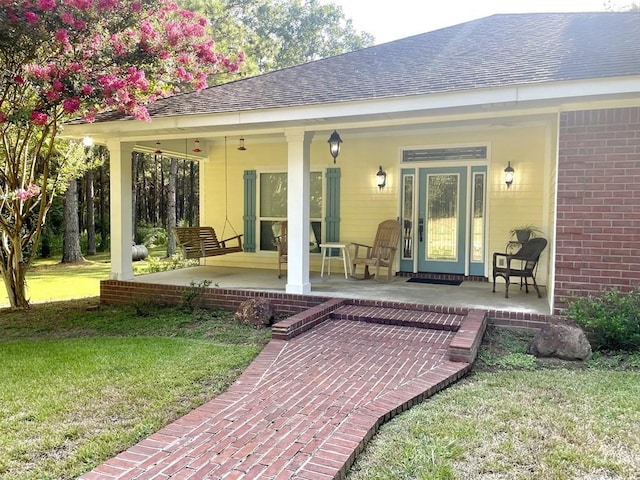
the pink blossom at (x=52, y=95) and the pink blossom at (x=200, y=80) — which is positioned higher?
the pink blossom at (x=200, y=80)

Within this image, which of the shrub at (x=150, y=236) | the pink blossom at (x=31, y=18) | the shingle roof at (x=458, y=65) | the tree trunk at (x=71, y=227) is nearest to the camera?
the shingle roof at (x=458, y=65)

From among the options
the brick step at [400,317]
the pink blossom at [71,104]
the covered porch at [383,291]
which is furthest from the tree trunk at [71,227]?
the brick step at [400,317]

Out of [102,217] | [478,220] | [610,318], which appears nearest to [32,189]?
→ [478,220]

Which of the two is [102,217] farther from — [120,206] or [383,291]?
[383,291]

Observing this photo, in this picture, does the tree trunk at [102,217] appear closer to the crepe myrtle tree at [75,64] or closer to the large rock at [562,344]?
the crepe myrtle tree at [75,64]

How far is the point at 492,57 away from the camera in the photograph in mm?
6027

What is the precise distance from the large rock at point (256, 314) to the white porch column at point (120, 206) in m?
2.65

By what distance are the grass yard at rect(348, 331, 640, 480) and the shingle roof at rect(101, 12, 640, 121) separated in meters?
2.81

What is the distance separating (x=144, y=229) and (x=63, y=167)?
13.9 m

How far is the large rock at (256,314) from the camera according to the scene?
5562 mm

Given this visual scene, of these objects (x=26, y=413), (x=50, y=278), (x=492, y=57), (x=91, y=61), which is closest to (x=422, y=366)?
(x=26, y=413)

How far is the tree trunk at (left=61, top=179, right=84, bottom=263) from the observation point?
1480 cm

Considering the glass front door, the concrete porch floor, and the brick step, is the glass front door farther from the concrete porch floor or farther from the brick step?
the brick step

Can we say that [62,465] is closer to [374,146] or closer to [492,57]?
[492,57]
